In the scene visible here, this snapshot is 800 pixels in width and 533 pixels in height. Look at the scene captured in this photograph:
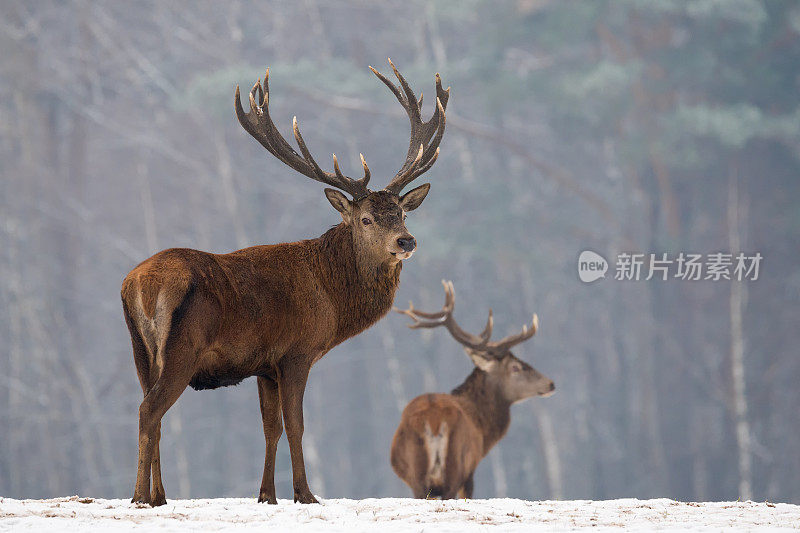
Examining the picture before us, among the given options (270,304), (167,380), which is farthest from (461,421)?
(167,380)

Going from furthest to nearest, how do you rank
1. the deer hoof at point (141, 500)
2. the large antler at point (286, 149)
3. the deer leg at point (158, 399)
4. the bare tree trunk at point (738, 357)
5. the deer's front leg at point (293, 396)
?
the bare tree trunk at point (738, 357), the large antler at point (286, 149), the deer's front leg at point (293, 396), the deer hoof at point (141, 500), the deer leg at point (158, 399)

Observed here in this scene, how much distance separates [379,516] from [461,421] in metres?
3.67

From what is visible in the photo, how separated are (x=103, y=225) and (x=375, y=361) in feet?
23.9

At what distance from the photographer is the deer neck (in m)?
9.84

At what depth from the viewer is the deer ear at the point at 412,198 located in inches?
255

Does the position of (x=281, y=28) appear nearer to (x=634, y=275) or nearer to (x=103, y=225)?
(x=103, y=225)

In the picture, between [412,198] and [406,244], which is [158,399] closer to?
[406,244]

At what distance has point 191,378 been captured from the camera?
5605 millimetres

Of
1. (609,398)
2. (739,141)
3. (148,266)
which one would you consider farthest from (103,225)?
(148,266)

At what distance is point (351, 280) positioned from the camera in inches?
249

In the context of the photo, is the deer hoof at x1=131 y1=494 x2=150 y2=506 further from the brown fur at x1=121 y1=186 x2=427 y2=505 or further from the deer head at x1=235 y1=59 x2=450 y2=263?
the deer head at x1=235 y1=59 x2=450 y2=263

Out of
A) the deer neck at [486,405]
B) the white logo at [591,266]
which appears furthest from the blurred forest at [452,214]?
the deer neck at [486,405]

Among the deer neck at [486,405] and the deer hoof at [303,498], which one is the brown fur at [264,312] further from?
the deer neck at [486,405]

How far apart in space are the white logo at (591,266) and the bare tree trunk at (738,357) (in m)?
2.57
